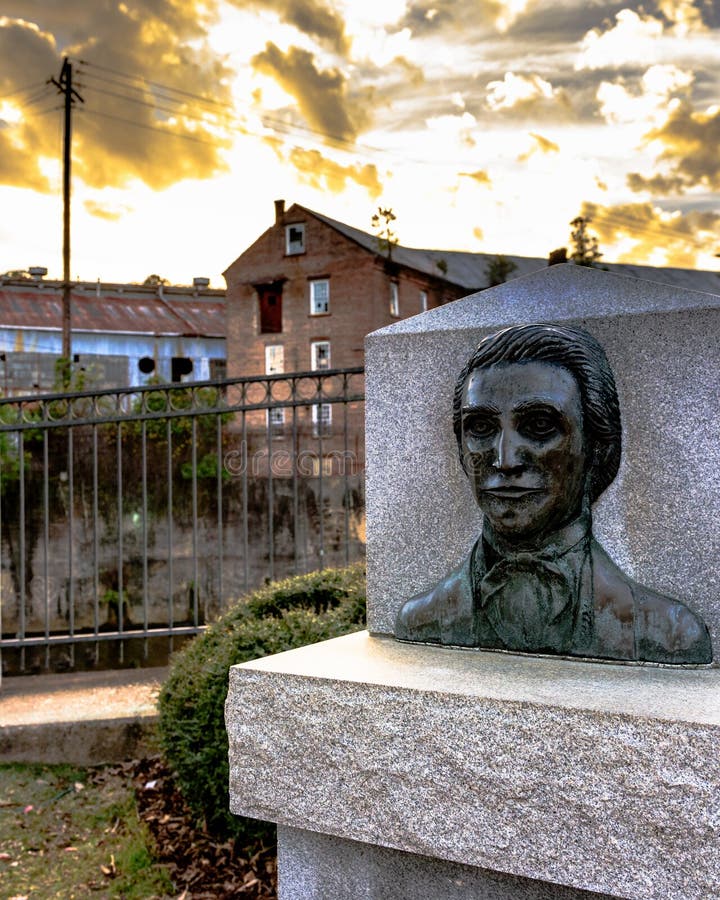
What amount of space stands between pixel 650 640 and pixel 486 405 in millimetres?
837

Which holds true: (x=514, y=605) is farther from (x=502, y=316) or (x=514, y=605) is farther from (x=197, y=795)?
(x=197, y=795)

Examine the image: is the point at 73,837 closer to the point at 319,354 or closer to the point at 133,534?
the point at 133,534

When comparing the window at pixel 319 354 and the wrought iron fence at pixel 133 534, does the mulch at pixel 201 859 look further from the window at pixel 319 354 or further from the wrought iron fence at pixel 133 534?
the window at pixel 319 354

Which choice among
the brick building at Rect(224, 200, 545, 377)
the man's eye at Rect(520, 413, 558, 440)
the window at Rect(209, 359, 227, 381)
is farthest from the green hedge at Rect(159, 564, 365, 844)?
the window at Rect(209, 359, 227, 381)

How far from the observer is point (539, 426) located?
244 centimetres

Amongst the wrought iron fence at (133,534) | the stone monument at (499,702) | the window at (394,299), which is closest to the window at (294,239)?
the window at (394,299)

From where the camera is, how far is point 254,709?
8.11ft

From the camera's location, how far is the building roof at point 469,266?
2681 centimetres

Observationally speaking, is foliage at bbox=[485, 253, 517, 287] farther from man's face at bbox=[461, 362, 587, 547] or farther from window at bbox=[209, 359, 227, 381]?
man's face at bbox=[461, 362, 587, 547]

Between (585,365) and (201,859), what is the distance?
2.89 metres

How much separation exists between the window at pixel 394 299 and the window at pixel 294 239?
3.13 meters

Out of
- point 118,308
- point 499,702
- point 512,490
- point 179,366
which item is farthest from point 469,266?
point 499,702

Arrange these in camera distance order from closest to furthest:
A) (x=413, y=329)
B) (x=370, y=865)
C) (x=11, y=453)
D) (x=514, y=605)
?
(x=370, y=865) → (x=514, y=605) → (x=413, y=329) → (x=11, y=453)

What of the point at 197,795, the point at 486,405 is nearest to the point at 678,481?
the point at 486,405
